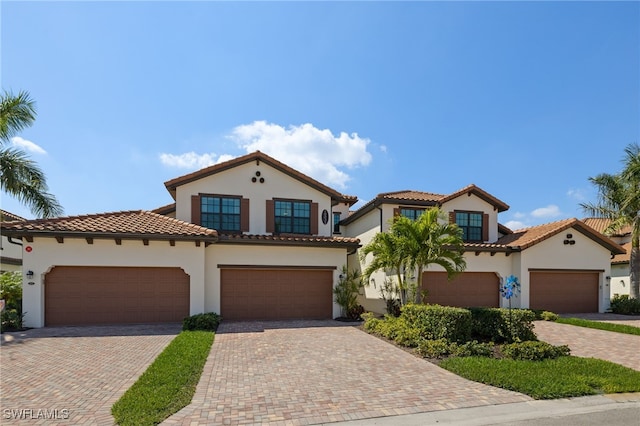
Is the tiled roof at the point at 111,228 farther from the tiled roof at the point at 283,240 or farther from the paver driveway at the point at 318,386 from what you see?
the paver driveway at the point at 318,386

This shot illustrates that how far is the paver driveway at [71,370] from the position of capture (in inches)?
Result: 221

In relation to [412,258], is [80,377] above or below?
below

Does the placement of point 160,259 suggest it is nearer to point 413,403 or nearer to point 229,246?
point 229,246

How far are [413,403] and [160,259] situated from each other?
11.6 m

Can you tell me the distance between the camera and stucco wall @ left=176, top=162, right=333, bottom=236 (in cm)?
1656

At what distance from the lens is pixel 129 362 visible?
27.6 feet

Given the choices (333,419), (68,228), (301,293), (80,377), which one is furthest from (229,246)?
(333,419)

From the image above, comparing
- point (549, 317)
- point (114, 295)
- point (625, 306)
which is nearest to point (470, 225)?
point (549, 317)

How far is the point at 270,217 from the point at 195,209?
353 cm

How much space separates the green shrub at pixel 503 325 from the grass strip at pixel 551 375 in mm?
1508

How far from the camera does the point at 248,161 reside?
679 inches

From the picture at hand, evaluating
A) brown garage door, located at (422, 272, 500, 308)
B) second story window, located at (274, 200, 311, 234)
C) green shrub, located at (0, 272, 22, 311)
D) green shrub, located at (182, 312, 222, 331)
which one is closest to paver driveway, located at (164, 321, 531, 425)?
green shrub, located at (182, 312, 222, 331)

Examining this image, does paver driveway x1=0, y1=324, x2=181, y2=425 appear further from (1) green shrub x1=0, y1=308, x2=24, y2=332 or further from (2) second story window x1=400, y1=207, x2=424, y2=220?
(2) second story window x1=400, y1=207, x2=424, y2=220

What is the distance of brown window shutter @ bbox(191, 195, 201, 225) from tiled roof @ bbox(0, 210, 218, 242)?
97 centimetres
